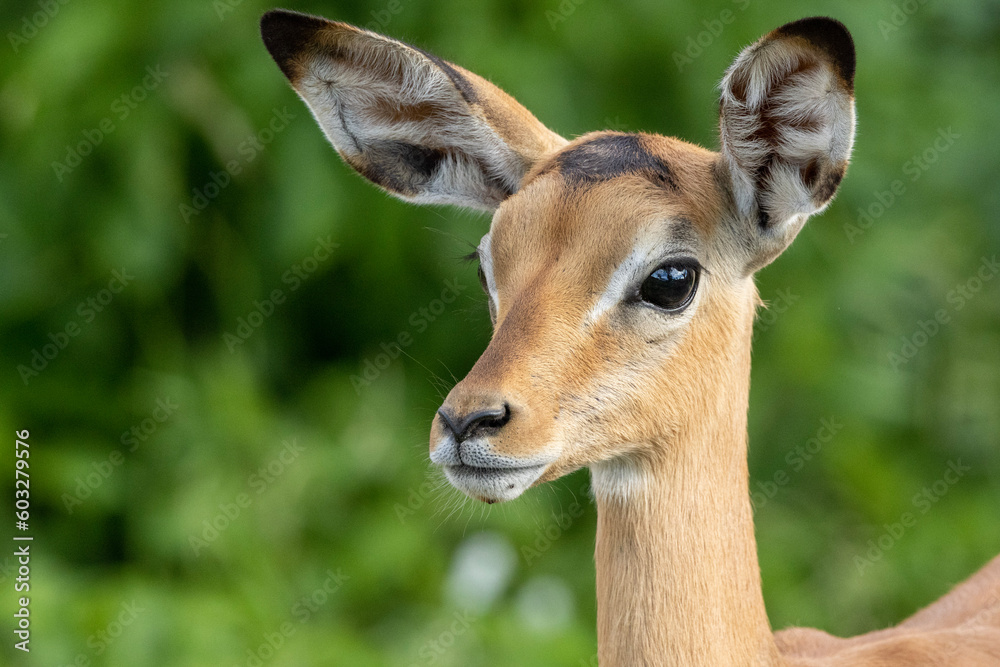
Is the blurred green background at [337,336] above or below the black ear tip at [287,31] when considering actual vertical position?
below

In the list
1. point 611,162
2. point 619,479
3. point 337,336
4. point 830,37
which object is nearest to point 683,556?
point 619,479

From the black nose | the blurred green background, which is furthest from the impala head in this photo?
the blurred green background

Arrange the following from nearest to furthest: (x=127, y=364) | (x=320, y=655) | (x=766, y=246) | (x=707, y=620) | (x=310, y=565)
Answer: (x=707, y=620), (x=766, y=246), (x=320, y=655), (x=310, y=565), (x=127, y=364)

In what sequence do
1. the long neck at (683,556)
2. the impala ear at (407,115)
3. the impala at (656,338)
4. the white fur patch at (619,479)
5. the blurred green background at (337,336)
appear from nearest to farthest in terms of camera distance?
the impala at (656,338) < the long neck at (683,556) < the white fur patch at (619,479) < the impala ear at (407,115) < the blurred green background at (337,336)

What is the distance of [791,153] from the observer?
8.24ft

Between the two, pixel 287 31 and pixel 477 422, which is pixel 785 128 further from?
pixel 287 31

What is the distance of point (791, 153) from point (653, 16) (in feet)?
9.08

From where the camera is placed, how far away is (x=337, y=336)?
573 centimetres

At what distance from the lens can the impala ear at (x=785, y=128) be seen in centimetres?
229

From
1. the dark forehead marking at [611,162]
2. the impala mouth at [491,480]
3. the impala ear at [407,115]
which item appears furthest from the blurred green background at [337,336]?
the impala mouth at [491,480]

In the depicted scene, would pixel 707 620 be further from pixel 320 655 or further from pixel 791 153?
Result: pixel 320 655

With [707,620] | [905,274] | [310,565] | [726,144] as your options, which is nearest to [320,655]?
[310,565]

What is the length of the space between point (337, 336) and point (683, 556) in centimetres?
355

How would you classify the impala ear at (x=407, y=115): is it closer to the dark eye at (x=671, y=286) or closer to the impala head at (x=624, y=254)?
the impala head at (x=624, y=254)
